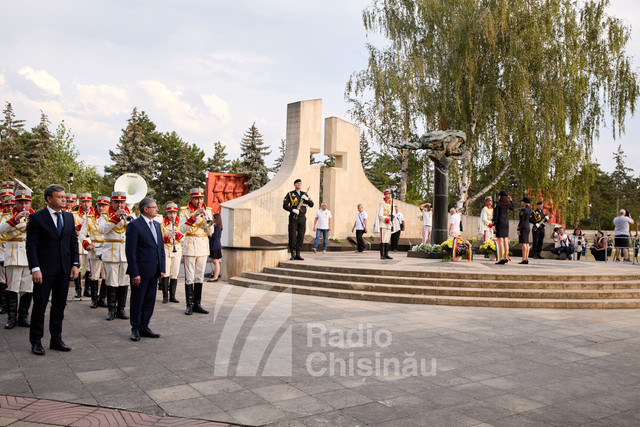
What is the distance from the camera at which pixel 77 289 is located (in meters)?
10.8

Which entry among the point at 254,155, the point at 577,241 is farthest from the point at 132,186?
the point at 254,155

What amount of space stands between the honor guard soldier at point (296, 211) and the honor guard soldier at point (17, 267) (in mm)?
7149

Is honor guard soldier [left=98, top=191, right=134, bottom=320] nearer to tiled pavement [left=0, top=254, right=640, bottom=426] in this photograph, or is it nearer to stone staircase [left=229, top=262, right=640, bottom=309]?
tiled pavement [left=0, top=254, right=640, bottom=426]

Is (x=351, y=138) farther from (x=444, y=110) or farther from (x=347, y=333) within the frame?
(x=347, y=333)

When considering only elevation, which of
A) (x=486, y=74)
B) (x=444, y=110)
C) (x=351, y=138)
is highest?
(x=486, y=74)

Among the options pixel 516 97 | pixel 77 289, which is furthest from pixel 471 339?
pixel 516 97

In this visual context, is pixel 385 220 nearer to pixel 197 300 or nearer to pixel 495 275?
pixel 495 275

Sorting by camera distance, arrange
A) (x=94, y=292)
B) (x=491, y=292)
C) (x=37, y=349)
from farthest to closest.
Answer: (x=491, y=292) → (x=94, y=292) → (x=37, y=349)

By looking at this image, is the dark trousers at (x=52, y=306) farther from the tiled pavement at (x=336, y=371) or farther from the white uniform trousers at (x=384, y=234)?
the white uniform trousers at (x=384, y=234)

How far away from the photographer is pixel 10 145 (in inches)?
2083

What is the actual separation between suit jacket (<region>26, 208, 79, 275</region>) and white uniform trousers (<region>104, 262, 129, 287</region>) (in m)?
2.26

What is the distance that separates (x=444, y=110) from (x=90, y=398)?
2371 cm

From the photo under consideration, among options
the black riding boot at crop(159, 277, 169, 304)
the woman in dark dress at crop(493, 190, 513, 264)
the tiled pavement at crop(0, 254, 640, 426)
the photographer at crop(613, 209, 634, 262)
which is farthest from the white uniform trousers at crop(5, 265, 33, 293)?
the photographer at crop(613, 209, 634, 262)

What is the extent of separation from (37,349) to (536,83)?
2435cm
